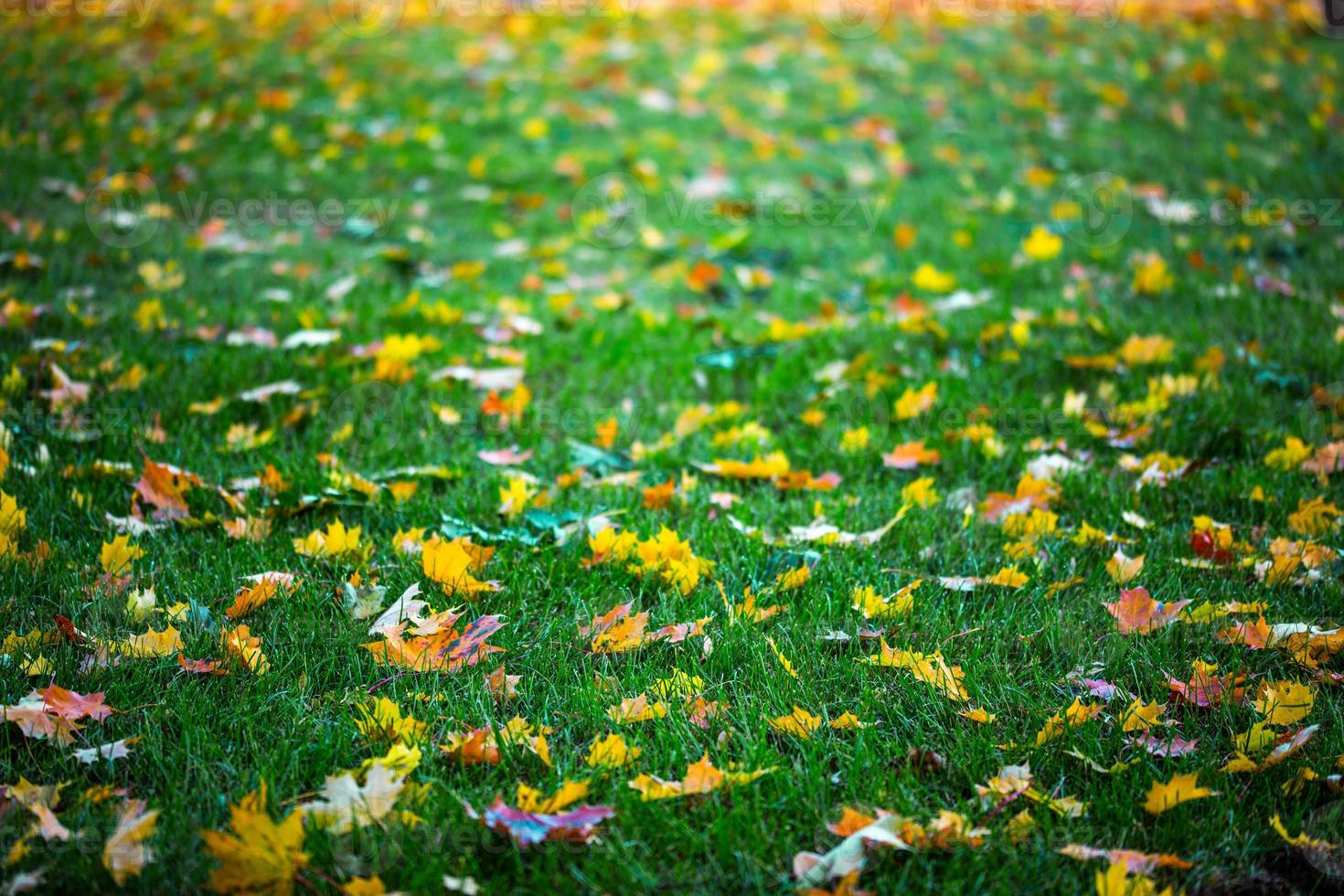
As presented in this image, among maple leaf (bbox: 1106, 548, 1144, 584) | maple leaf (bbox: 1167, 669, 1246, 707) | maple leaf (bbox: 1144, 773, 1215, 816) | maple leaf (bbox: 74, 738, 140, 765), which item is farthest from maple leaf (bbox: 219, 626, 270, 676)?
maple leaf (bbox: 1106, 548, 1144, 584)

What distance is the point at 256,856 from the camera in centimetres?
131

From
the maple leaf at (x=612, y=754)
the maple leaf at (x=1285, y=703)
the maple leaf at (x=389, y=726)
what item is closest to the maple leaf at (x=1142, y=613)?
the maple leaf at (x=1285, y=703)

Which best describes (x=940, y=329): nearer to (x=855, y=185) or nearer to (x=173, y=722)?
(x=855, y=185)

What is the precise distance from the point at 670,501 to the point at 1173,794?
4.56 ft

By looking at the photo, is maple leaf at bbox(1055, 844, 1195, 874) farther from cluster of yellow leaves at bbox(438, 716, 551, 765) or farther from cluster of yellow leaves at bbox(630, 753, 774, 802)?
cluster of yellow leaves at bbox(438, 716, 551, 765)

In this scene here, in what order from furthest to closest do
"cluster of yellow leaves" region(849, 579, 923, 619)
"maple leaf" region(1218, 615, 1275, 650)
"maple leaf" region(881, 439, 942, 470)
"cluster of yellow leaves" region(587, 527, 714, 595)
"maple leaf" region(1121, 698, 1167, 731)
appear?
"maple leaf" region(881, 439, 942, 470) → "cluster of yellow leaves" region(587, 527, 714, 595) → "cluster of yellow leaves" region(849, 579, 923, 619) → "maple leaf" region(1218, 615, 1275, 650) → "maple leaf" region(1121, 698, 1167, 731)

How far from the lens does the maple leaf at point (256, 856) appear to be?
1299mm

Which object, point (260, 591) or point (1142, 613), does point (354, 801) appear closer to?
point (260, 591)

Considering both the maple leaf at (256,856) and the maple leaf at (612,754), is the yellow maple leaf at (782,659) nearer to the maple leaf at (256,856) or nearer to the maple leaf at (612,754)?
the maple leaf at (612,754)

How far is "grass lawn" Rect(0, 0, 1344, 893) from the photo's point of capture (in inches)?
57.8

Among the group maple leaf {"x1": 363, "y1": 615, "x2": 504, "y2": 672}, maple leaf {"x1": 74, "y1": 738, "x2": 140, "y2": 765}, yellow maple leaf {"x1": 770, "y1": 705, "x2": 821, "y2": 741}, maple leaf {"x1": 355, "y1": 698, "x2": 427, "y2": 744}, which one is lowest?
yellow maple leaf {"x1": 770, "y1": 705, "x2": 821, "y2": 741}

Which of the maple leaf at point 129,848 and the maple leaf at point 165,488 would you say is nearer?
the maple leaf at point 129,848

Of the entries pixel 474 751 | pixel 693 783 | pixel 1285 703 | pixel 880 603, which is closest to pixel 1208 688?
pixel 1285 703

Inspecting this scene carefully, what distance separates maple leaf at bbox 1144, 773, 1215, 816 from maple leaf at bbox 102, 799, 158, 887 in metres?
1.56
